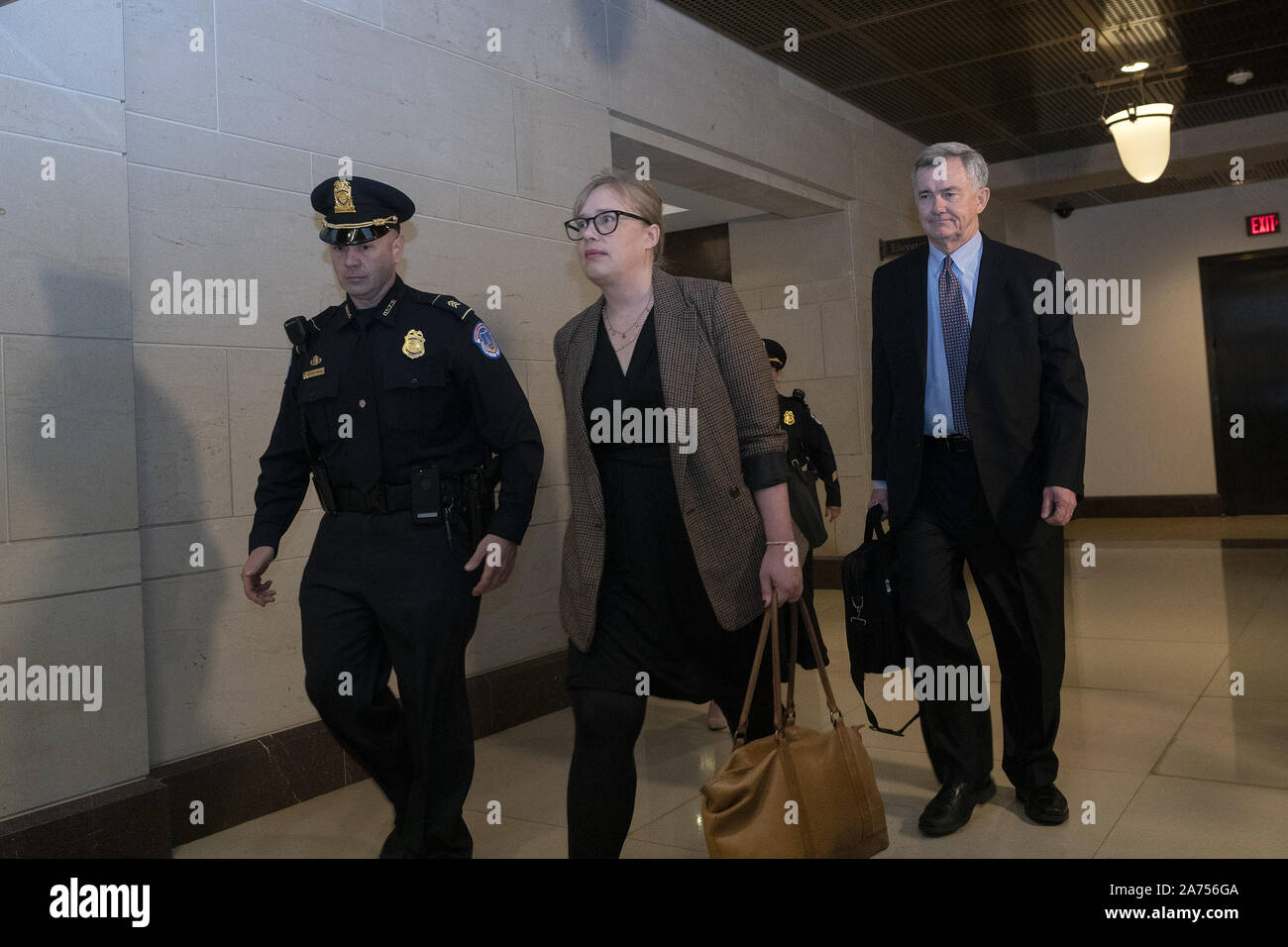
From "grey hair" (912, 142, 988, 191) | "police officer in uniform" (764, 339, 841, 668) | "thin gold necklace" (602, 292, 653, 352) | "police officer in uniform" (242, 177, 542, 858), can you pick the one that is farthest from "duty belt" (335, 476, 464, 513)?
"police officer in uniform" (764, 339, 841, 668)

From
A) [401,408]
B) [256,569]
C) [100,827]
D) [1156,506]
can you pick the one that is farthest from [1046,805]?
[1156,506]

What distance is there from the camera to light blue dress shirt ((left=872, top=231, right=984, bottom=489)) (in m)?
3.07

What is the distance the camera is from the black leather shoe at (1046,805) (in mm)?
3025

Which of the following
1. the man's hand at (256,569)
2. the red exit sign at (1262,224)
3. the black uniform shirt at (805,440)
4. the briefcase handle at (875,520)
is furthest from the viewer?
the red exit sign at (1262,224)

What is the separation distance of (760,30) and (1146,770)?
4.96 metres

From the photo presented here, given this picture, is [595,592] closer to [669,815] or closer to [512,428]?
[512,428]

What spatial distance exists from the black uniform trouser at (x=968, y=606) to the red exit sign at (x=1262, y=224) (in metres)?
10.3

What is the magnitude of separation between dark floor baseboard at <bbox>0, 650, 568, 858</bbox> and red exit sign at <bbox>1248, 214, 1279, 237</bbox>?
34.6ft

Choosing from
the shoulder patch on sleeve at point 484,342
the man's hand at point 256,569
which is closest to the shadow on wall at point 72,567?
the man's hand at point 256,569

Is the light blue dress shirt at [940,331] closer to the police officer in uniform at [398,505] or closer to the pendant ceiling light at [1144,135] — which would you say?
the police officer in uniform at [398,505]

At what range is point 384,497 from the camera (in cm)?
264

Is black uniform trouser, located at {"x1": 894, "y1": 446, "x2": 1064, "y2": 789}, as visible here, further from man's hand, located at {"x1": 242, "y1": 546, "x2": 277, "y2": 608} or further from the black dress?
man's hand, located at {"x1": 242, "y1": 546, "x2": 277, "y2": 608}

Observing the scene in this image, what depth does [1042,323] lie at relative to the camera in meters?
3.07

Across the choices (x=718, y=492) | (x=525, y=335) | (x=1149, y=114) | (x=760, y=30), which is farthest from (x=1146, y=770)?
(x=1149, y=114)
